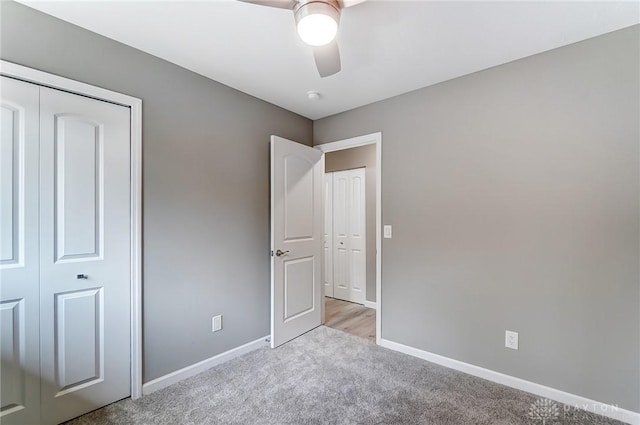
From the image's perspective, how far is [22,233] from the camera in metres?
1.58

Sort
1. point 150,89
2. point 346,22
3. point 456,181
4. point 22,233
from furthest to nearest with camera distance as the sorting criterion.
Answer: point 456,181 → point 150,89 → point 346,22 → point 22,233

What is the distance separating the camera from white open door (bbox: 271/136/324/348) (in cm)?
273

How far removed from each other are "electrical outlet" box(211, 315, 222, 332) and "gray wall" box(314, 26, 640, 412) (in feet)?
5.05

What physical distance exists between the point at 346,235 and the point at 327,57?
3.05 meters

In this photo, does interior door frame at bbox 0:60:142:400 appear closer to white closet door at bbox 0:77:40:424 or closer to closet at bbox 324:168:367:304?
white closet door at bbox 0:77:40:424

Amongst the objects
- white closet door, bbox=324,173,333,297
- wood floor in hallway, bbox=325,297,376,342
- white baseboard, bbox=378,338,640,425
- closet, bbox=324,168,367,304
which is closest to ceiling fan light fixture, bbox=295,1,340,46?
white baseboard, bbox=378,338,640,425

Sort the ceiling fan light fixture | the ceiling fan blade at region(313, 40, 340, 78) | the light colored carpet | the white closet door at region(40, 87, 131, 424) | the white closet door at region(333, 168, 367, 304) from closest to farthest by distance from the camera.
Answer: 1. the ceiling fan light fixture
2. the ceiling fan blade at region(313, 40, 340, 78)
3. the white closet door at region(40, 87, 131, 424)
4. the light colored carpet
5. the white closet door at region(333, 168, 367, 304)

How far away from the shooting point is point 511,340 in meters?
2.12

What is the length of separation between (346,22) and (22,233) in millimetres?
2196

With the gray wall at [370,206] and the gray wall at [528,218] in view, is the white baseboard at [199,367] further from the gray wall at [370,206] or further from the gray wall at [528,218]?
the gray wall at [370,206]

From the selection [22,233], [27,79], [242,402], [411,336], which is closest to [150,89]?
[27,79]

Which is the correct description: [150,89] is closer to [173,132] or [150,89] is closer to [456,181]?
[173,132]

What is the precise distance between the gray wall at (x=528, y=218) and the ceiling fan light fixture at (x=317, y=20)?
153 centimetres

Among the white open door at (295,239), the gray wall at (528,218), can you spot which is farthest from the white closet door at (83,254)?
the gray wall at (528,218)
